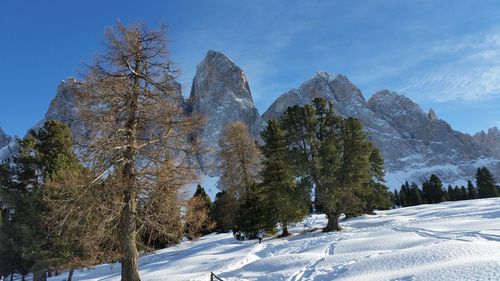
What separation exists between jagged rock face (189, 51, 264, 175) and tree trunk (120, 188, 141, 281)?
169m

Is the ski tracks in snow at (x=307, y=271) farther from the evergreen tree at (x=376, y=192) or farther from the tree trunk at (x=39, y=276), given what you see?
the evergreen tree at (x=376, y=192)

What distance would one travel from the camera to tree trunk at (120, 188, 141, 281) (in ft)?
32.8

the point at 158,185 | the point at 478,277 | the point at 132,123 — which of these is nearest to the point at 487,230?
the point at 478,277

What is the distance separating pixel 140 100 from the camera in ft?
35.9

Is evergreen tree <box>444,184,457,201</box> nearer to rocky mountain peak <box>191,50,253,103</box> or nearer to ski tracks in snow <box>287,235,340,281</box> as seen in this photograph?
ski tracks in snow <box>287,235,340,281</box>

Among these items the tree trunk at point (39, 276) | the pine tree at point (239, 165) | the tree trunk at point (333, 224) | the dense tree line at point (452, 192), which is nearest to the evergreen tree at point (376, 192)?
the tree trunk at point (333, 224)

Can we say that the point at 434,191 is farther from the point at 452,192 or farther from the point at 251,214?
the point at 251,214

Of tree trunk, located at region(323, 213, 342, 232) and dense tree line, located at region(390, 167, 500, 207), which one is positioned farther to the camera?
dense tree line, located at region(390, 167, 500, 207)

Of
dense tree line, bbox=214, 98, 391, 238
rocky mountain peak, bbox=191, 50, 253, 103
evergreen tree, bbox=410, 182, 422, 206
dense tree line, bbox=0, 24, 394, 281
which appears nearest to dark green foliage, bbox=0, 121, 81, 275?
dense tree line, bbox=0, 24, 394, 281

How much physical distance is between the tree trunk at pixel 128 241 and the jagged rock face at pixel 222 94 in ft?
554

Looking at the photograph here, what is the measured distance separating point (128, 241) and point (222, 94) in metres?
179

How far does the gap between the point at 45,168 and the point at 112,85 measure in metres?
16.4

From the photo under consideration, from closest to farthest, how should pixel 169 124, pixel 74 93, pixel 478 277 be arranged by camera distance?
pixel 478 277 < pixel 74 93 < pixel 169 124

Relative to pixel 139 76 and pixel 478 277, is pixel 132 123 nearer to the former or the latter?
pixel 139 76
